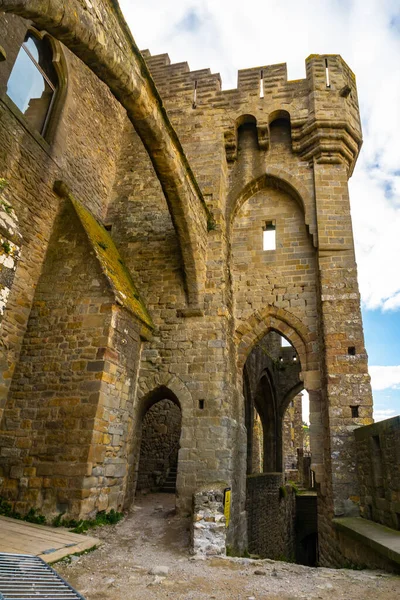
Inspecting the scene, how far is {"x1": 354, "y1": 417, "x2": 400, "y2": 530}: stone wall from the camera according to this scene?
481 cm

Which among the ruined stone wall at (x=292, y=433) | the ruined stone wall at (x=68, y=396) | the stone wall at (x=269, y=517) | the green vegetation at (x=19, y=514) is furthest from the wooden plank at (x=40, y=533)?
the ruined stone wall at (x=292, y=433)

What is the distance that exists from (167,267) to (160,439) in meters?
5.20

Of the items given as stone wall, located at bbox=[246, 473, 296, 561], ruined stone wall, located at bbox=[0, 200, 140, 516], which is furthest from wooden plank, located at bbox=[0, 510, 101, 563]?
stone wall, located at bbox=[246, 473, 296, 561]

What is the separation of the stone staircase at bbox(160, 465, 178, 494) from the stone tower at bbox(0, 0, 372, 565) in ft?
10.3

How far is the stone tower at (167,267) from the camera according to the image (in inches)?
220

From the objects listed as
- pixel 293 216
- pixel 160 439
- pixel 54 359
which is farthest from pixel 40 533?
pixel 293 216

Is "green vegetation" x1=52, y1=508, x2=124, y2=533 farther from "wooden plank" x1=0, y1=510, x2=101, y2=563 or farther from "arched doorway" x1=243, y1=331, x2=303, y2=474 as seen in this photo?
"arched doorway" x1=243, y1=331, x2=303, y2=474

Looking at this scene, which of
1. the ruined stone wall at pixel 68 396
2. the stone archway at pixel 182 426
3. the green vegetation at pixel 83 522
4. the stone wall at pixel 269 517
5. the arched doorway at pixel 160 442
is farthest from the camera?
the arched doorway at pixel 160 442

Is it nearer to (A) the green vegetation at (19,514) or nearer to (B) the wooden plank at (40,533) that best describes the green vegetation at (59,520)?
(A) the green vegetation at (19,514)

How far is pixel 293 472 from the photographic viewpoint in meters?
20.3

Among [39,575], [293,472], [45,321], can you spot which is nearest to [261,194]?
[45,321]

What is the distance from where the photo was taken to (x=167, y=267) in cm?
815

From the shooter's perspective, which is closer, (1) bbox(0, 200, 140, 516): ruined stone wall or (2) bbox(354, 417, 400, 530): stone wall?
(2) bbox(354, 417, 400, 530): stone wall

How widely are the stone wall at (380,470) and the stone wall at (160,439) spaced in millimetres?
5451
